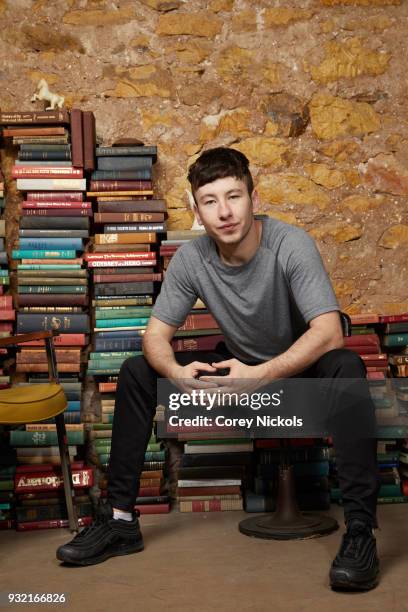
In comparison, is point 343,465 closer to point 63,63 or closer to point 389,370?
point 389,370

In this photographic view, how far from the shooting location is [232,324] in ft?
8.24

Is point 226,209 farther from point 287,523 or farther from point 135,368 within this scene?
point 287,523

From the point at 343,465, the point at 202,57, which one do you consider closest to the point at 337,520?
the point at 343,465

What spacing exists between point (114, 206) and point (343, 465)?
1716 mm

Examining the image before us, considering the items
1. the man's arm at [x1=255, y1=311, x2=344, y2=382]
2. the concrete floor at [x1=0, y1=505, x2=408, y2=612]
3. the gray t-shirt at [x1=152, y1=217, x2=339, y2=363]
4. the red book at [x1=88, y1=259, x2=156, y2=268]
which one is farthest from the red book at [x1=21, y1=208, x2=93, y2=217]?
the man's arm at [x1=255, y1=311, x2=344, y2=382]

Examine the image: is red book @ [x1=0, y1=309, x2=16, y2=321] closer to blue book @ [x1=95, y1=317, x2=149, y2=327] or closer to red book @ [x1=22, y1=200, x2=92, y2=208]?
blue book @ [x1=95, y1=317, x2=149, y2=327]

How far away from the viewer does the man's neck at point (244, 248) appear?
96.5 inches

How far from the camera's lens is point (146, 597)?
6.46 feet

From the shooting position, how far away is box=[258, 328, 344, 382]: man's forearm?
219cm

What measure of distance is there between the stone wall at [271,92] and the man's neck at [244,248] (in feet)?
3.82

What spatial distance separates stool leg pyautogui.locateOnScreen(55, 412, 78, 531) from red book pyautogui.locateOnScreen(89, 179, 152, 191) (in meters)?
1.09

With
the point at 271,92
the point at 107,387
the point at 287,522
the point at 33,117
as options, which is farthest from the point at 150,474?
the point at 271,92

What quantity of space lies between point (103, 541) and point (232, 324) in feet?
2.57

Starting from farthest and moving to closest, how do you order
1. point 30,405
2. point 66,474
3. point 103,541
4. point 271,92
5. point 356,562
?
point 271,92 < point 66,474 < point 30,405 < point 103,541 < point 356,562
